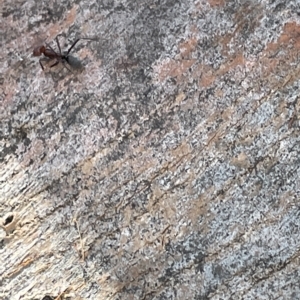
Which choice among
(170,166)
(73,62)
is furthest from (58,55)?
(170,166)

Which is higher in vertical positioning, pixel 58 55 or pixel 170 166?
pixel 58 55

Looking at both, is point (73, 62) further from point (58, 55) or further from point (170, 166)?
point (170, 166)

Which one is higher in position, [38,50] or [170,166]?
[38,50]

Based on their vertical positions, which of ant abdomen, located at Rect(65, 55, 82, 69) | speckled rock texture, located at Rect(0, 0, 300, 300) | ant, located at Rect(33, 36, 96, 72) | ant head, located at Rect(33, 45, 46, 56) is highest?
ant head, located at Rect(33, 45, 46, 56)

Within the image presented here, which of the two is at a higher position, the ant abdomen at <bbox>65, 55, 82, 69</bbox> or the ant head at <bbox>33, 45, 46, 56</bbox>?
the ant head at <bbox>33, 45, 46, 56</bbox>

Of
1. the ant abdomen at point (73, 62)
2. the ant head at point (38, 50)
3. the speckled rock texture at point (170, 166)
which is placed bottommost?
the speckled rock texture at point (170, 166)

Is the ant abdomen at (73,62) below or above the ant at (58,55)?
below

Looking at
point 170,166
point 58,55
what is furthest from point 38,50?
point 170,166

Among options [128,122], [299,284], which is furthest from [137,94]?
[299,284]

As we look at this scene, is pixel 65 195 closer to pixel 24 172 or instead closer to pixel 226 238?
pixel 24 172

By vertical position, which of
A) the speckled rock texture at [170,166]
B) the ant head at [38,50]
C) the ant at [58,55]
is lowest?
the speckled rock texture at [170,166]
